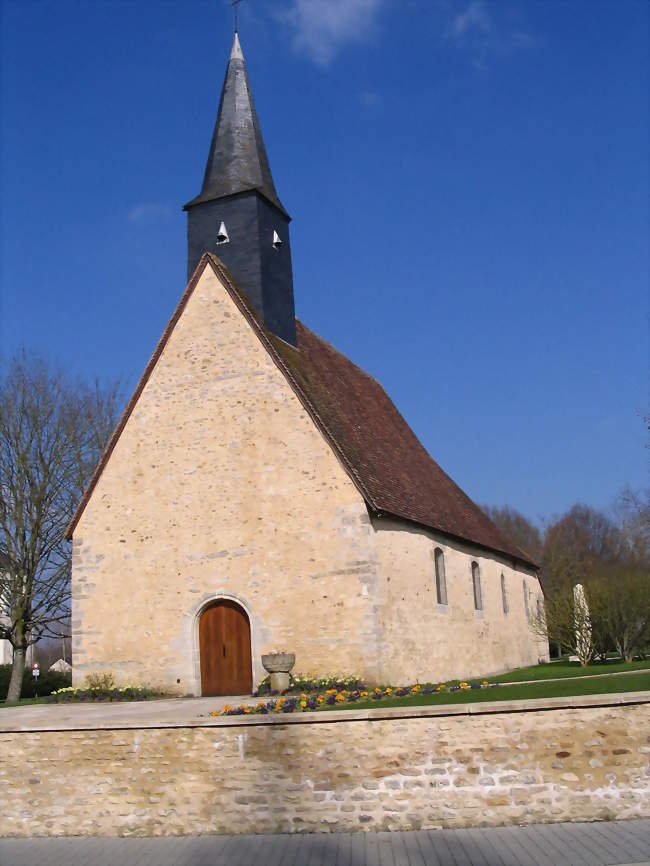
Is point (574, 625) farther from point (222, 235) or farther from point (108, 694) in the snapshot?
point (222, 235)

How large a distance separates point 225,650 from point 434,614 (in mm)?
4566

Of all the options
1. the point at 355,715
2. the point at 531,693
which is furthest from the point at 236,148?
the point at 355,715

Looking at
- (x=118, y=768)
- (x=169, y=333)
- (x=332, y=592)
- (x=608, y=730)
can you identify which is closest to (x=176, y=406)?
→ (x=169, y=333)

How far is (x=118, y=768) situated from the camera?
9984mm

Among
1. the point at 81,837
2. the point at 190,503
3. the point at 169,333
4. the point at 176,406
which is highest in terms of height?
the point at 169,333

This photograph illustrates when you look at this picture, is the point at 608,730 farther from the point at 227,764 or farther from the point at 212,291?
the point at 212,291

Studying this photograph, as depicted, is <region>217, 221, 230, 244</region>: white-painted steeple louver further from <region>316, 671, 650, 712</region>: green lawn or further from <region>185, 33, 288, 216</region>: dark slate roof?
<region>316, 671, 650, 712</region>: green lawn

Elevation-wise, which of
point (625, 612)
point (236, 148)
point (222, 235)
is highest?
point (236, 148)

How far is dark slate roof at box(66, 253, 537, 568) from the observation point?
16875mm

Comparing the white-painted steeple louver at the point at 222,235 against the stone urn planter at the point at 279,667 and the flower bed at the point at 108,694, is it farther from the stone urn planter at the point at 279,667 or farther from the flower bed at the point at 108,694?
the flower bed at the point at 108,694

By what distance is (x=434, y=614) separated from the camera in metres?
18.2

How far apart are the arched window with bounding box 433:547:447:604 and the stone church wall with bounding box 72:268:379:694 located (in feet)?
13.1

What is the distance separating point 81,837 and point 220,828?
5.65ft

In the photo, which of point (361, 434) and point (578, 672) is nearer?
point (578, 672)
